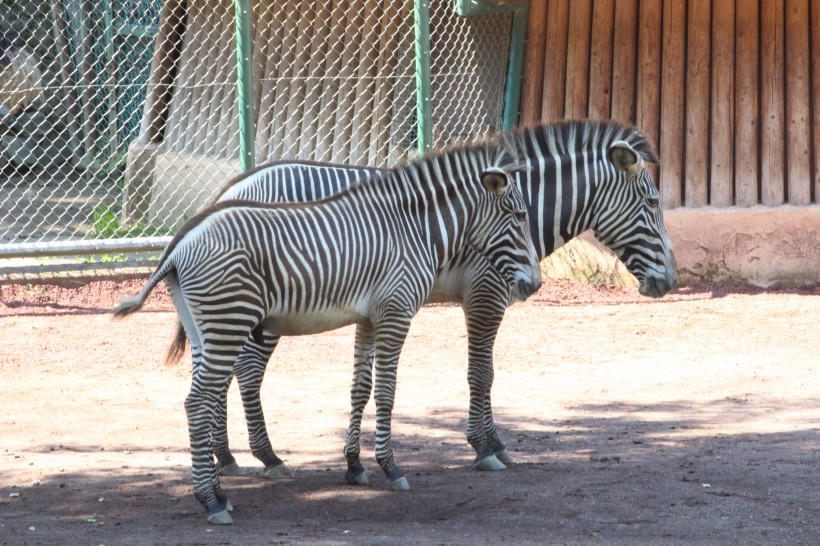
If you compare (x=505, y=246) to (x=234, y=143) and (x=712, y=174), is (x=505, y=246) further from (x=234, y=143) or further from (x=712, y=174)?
(x=234, y=143)

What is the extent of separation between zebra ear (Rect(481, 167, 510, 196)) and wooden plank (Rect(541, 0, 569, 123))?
19.2 feet

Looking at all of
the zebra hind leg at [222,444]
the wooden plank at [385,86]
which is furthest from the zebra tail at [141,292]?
the wooden plank at [385,86]

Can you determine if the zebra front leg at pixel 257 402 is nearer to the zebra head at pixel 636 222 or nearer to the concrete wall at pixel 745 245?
the zebra head at pixel 636 222

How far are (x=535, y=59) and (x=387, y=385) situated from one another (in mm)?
6802

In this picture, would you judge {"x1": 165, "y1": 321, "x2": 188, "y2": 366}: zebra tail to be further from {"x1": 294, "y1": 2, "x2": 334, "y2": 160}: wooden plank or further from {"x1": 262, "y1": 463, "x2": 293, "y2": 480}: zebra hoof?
{"x1": 294, "y1": 2, "x2": 334, "y2": 160}: wooden plank

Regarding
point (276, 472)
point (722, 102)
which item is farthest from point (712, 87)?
point (276, 472)

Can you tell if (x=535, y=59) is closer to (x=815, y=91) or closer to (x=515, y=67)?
(x=515, y=67)

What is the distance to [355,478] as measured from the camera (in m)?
5.75

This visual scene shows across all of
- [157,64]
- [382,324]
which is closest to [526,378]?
[382,324]

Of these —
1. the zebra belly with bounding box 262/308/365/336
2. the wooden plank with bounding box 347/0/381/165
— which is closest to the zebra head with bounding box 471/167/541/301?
the zebra belly with bounding box 262/308/365/336

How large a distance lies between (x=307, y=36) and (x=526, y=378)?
556cm

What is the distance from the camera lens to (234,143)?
12242mm

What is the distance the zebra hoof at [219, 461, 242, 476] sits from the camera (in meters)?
5.97

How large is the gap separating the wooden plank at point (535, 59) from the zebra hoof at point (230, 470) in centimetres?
650
